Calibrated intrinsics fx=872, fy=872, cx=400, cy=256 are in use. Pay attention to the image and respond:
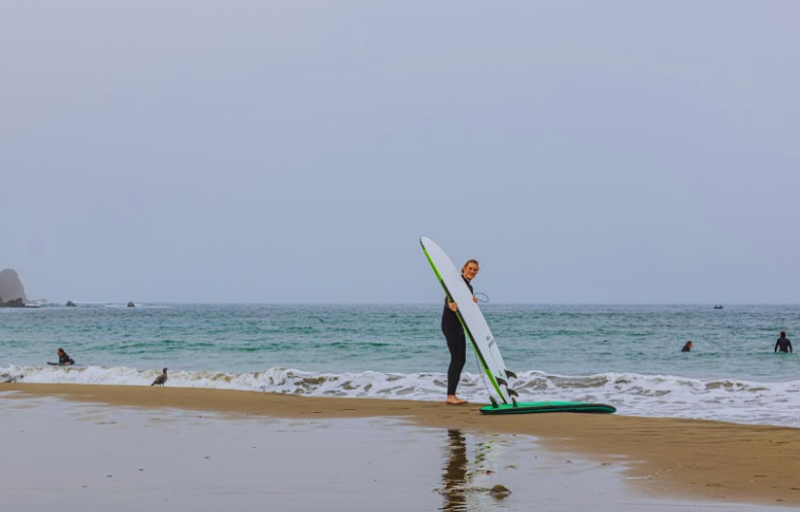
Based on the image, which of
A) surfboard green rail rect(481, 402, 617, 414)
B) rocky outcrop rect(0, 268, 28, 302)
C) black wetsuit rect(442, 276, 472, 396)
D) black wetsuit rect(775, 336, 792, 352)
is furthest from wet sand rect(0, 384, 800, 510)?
rocky outcrop rect(0, 268, 28, 302)

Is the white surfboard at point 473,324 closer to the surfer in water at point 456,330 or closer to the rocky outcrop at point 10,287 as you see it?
the surfer in water at point 456,330

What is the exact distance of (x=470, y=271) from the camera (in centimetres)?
1157

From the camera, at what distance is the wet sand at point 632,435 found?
6.16m

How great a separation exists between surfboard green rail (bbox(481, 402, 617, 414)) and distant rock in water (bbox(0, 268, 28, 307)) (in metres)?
182

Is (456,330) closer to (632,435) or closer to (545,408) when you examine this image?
(545,408)

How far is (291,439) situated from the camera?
28.0ft

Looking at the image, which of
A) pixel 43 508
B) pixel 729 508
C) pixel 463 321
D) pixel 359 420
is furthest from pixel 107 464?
pixel 463 321

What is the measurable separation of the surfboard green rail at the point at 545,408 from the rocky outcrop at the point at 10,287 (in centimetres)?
18371

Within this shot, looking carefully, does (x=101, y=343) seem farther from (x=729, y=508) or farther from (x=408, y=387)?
(x=729, y=508)

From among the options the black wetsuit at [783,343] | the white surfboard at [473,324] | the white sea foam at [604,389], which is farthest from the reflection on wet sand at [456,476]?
the black wetsuit at [783,343]

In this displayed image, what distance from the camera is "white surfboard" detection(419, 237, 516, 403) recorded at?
1139cm

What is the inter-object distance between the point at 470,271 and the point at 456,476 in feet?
17.8

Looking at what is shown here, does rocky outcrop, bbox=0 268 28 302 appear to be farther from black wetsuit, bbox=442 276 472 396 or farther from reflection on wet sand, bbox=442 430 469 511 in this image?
reflection on wet sand, bbox=442 430 469 511

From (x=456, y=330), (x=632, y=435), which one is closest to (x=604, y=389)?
(x=456, y=330)
